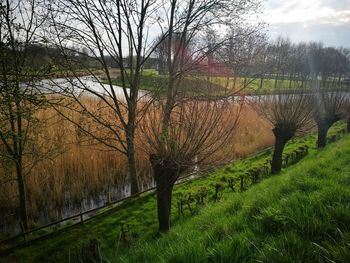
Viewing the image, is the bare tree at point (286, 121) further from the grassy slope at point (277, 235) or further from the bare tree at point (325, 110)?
the grassy slope at point (277, 235)

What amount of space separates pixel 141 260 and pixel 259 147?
12624 millimetres

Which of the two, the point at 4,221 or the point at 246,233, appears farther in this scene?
the point at 4,221

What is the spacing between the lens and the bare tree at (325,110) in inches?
541

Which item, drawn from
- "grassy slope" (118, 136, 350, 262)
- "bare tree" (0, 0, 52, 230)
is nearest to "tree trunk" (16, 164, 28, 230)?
"bare tree" (0, 0, 52, 230)

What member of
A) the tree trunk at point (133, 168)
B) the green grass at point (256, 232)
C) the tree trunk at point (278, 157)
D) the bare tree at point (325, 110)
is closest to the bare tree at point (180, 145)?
the green grass at point (256, 232)

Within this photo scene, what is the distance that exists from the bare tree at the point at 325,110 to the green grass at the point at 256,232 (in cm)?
718

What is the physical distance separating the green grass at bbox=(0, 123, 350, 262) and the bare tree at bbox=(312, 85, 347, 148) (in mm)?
7182

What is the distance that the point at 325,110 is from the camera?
14.4m

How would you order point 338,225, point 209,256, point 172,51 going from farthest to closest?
1. point 172,51
2. point 338,225
3. point 209,256

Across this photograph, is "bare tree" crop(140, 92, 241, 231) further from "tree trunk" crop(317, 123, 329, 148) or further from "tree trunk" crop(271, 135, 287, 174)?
"tree trunk" crop(317, 123, 329, 148)

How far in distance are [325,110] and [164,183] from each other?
11608 mm

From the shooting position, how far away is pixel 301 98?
10.8 metres

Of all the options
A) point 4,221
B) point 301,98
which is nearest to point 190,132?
point 4,221

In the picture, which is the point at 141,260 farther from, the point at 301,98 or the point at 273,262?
the point at 301,98
